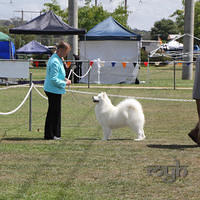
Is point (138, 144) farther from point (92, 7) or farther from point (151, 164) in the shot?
point (92, 7)

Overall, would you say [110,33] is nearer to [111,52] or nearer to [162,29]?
[111,52]

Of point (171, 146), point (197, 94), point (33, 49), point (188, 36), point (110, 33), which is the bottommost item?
point (171, 146)

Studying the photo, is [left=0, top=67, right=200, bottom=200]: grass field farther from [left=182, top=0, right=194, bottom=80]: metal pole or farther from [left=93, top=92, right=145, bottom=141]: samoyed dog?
Answer: [left=182, top=0, right=194, bottom=80]: metal pole

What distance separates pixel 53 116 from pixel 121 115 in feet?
4.34

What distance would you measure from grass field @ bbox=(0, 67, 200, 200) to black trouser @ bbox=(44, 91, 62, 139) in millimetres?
269

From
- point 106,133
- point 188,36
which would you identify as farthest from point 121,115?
point 188,36

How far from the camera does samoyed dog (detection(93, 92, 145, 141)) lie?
28.3 feet

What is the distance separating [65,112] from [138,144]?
5.64 metres

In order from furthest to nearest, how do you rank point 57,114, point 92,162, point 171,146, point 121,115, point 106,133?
point 106,133 < point 57,114 < point 121,115 < point 171,146 < point 92,162

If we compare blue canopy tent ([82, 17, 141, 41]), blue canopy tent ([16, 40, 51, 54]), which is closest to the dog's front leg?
blue canopy tent ([82, 17, 141, 41])

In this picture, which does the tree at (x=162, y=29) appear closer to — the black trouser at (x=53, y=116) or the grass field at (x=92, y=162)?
the grass field at (x=92, y=162)

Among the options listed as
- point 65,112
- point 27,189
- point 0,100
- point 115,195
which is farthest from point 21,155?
point 0,100

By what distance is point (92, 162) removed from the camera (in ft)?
21.8

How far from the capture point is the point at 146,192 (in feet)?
16.9
